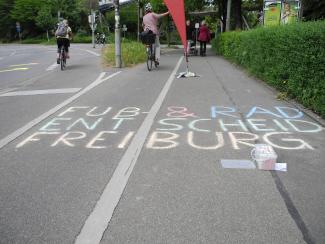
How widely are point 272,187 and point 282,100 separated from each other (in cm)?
522

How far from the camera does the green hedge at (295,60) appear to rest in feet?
25.7

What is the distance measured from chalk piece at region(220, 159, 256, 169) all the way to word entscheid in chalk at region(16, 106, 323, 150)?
54 centimetres

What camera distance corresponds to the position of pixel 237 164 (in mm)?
5277

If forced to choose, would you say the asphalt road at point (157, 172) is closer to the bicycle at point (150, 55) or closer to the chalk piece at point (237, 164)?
the chalk piece at point (237, 164)

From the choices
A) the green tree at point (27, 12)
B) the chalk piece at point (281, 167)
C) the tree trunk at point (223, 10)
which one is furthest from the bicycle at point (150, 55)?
the green tree at point (27, 12)

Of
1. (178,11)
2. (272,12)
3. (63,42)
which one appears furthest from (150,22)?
(272,12)

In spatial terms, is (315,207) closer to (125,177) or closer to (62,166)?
(125,177)

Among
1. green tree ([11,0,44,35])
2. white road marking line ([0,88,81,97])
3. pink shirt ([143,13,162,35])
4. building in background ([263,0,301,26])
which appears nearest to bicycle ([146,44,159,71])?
pink shirt ([143,13,162,35])

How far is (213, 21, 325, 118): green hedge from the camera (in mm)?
7828

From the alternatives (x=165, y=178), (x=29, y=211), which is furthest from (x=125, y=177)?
(x=29, y=211)

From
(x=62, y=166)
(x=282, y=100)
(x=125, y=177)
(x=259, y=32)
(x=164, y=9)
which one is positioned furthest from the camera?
(x=164, y=9)

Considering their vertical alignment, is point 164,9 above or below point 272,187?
above

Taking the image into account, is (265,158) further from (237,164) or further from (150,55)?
(150,55)

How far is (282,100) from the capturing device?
9492mm
